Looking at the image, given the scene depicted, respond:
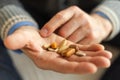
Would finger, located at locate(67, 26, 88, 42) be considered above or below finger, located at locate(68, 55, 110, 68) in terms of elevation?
below

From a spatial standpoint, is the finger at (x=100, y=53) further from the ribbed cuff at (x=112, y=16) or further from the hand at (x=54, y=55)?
the ribbed cuff at (x=112, y=16)

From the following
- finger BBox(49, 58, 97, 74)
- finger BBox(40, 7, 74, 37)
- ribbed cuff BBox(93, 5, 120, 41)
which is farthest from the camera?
ribbed cuff BBox(93, 5, 120, 41)

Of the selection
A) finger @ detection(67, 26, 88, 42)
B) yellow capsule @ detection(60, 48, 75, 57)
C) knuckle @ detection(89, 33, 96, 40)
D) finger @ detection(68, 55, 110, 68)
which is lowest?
knuckle @ detection(89, 33, 96, 40)

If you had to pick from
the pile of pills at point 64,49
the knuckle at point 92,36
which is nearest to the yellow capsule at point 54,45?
the pile of pills at point 64,49

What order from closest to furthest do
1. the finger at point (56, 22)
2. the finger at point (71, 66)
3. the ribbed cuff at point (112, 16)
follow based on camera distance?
the finger at point (71, 66) < the finger at point (56, 22) < the ribbed cuff at point (112, 16)

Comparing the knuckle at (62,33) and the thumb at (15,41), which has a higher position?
the thumb at (15,41)

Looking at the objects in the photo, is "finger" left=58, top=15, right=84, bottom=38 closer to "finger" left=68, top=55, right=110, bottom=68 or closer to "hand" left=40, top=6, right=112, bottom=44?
"hand" left=40, top=6, right=112, bottom=44

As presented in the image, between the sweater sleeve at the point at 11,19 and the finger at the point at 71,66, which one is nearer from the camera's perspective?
the finger at the point at 71,66

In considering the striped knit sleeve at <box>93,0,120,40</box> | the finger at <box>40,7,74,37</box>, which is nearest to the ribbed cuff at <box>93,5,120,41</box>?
the striped knit sleeve at <box>93,0,120,40</box>
